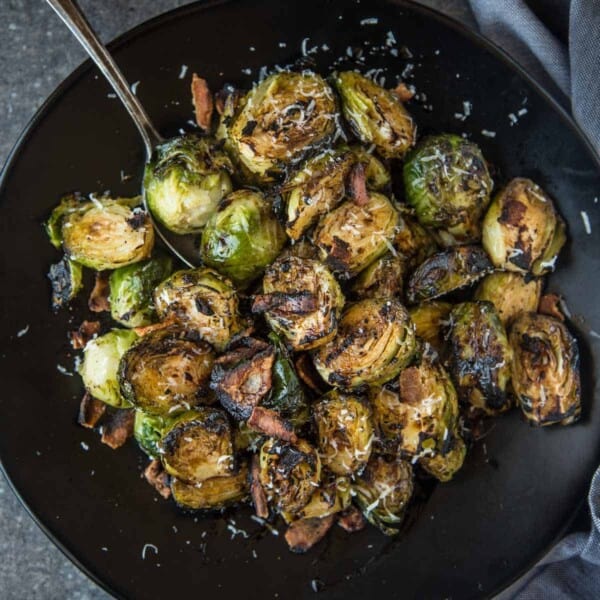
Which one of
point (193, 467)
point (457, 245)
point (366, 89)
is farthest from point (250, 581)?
point (366, 89)

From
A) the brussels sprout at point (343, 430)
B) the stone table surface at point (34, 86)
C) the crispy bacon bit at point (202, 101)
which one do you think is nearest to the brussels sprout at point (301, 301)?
the brussels sprout at point (343, 430)

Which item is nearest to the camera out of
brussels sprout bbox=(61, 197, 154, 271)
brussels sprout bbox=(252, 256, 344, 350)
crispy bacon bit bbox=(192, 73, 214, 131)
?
brussels sprout bbox=(252, 256, 344, 350)

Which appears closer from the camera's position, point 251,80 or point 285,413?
point 285,413

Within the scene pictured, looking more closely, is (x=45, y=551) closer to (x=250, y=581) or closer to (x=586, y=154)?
(x=250, y=581)

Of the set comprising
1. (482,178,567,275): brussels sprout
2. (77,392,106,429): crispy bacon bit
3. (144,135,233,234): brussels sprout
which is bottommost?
(482,178,567,275): brussels sprout

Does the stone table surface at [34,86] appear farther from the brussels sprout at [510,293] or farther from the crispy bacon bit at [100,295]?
the brussels sprout at [510,293]

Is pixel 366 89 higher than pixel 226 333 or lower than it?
higher

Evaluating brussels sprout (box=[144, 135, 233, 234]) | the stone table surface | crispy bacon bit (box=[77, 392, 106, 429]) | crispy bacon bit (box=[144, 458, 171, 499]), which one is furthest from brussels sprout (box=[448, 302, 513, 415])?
the stone table surface

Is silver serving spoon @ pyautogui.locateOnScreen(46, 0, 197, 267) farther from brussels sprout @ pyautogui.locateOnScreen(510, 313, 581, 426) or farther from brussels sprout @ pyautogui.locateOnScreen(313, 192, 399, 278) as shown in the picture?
brussels sprout @ pyautogui.locateOnScreen(510, 313, 581, 426)
